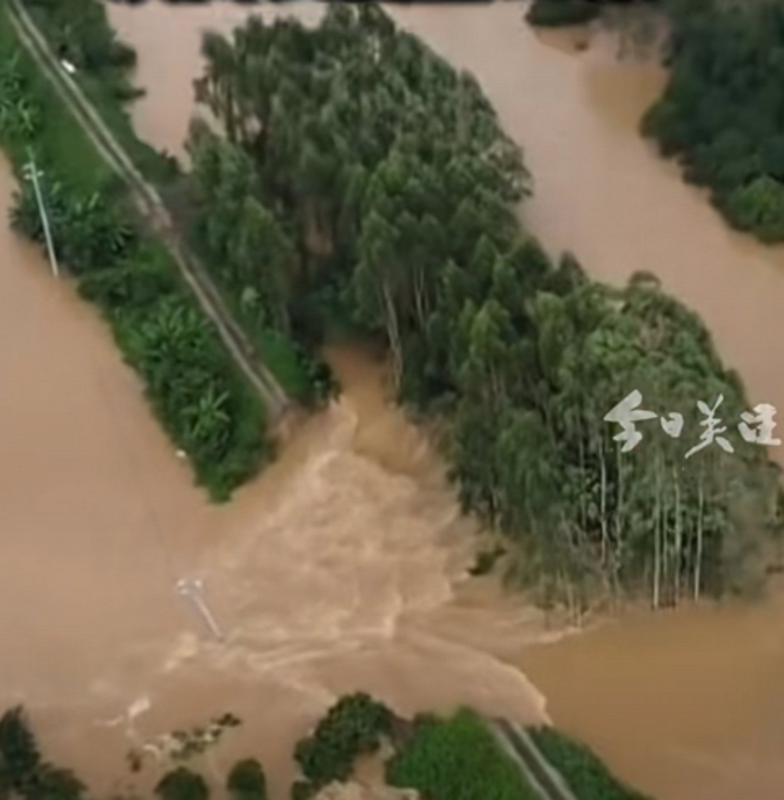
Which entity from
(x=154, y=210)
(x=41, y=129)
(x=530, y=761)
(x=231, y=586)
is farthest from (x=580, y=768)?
(x=41, y=129)

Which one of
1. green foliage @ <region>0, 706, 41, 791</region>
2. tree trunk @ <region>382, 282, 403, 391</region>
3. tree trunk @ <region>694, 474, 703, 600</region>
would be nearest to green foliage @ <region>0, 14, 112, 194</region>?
tree trunk @ <region>382, 282, 403, 391</region>

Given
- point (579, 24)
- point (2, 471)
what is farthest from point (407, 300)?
point (579, 24)

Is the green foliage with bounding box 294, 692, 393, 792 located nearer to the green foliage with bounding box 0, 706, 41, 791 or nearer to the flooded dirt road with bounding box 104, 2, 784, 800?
the flooded dirt road with bounding box 104, 2, 784, 800

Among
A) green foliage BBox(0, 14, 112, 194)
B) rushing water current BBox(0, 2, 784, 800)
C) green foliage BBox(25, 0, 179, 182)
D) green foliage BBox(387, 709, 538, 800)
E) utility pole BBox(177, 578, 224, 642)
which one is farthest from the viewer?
green foliage BBox(25, 0, 179, 182)

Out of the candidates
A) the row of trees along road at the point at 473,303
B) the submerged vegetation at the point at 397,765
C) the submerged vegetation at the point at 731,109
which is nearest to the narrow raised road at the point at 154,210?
the row of trees along road at the point at 473,303

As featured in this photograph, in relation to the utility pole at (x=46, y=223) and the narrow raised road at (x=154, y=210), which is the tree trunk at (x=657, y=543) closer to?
the narrow raised road at (x=154, y=210)
